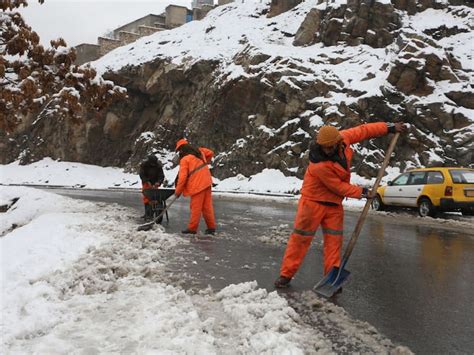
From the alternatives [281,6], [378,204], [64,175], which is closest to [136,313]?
[378,204]

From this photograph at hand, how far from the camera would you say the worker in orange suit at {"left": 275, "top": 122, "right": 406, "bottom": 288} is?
204 inches

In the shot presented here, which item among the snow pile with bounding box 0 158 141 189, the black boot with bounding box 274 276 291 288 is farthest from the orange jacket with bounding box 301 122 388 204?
the snow pile with bounding box 0 158 141 189

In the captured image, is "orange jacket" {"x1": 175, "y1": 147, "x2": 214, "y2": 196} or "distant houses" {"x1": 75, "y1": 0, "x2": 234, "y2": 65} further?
"distant houses" {"x1": 75, "y1": 0, "x2": 234, "y2": 65}

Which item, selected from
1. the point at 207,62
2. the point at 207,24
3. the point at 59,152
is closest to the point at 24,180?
the point at 59,152

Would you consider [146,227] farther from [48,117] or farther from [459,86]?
[48,117]

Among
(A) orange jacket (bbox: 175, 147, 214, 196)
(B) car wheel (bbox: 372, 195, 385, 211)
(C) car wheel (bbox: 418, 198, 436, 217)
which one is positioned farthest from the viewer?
(B) car wheel (bbox: 372, 195, 385, 211)

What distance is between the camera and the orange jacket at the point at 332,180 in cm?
514

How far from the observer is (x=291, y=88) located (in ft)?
93.4

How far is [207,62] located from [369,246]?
99.4 feet

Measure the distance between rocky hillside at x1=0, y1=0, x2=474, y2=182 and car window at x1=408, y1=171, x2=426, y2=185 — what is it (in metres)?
10.2

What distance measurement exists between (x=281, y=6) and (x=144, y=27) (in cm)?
1805

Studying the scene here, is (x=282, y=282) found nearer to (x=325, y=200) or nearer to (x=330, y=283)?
(x=330, y=283)

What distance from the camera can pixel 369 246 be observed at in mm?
8453

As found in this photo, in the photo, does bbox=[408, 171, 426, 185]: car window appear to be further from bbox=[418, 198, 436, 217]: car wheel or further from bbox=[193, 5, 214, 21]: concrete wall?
bbox=[193, 5, 214, 21]: concrete wall
